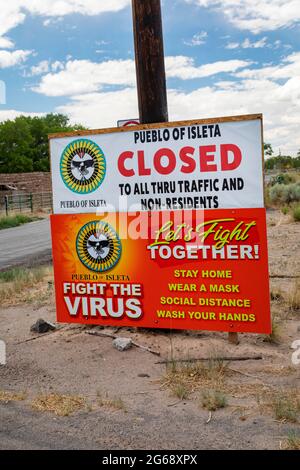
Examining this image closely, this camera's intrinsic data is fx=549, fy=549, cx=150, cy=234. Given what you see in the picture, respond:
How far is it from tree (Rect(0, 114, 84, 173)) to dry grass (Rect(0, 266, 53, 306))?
6778 centimetres

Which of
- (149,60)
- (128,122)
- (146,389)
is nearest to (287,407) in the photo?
(146,389)

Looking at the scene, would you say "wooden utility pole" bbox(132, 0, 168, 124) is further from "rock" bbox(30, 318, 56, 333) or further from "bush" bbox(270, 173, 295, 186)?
"bush" bbox(270, 173, 295, 186)

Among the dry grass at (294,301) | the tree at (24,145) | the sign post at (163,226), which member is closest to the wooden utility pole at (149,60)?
the sign post at (163,226)

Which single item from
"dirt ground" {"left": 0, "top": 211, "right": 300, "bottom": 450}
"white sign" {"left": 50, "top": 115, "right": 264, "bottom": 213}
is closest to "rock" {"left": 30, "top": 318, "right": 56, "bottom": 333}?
"dirt ground" {"left": 0, "top": 211, "right": 300, "bottom": 450}

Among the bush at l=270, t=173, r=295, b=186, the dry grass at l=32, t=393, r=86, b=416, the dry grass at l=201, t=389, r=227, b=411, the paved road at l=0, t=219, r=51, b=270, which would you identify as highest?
the bush at l=270, t=173, r=295, b=186

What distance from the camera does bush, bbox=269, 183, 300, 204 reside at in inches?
1081

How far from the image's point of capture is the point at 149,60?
672 centimetres

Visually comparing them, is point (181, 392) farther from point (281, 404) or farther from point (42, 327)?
point (42, 327)

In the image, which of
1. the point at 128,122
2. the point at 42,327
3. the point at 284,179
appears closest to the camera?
the point at 42,327

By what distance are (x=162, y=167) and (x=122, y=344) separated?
2.13 meters

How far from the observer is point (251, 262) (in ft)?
20.0
